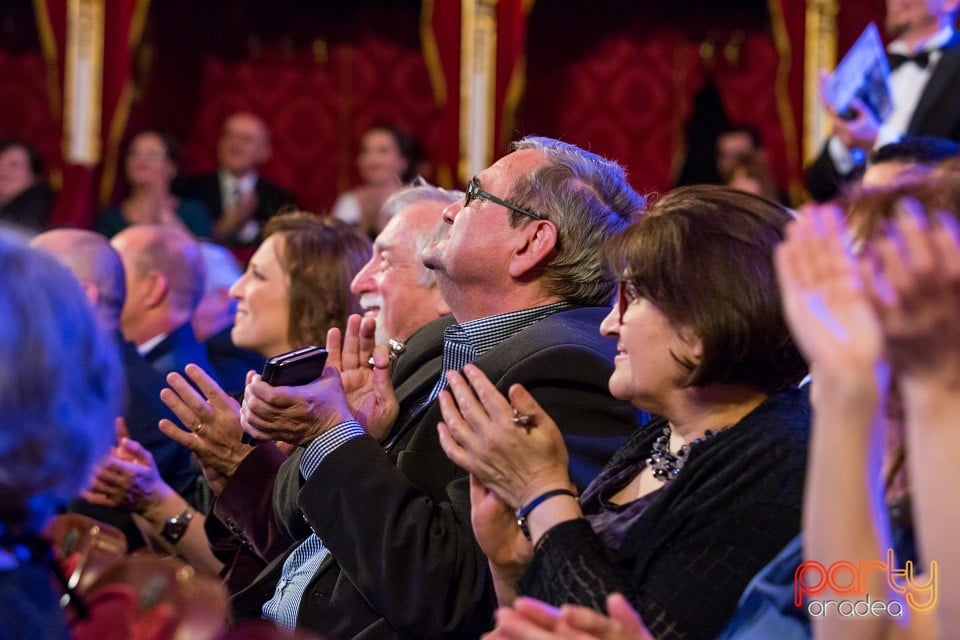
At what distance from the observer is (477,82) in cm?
721

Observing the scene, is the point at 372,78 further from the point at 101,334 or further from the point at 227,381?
the point at 101,334

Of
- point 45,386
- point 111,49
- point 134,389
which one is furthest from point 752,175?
point 45,386

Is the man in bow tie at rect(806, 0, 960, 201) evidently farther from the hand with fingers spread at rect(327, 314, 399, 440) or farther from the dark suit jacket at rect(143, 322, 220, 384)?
the dark suit jacket at rect(143, 322, 220, 384)

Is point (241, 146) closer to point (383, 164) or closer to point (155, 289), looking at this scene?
point (383, 164)

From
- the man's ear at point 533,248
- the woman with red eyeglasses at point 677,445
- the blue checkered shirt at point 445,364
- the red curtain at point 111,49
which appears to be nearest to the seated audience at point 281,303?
the blue checkered shirt at point 445,364

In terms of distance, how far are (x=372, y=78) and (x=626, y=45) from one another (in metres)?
1.55

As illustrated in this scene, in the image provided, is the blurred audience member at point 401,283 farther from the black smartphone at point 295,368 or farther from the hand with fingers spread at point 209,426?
the black smartphone at point 295,368

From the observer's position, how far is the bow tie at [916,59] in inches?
167

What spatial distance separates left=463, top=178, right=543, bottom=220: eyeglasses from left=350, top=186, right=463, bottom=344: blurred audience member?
51 centimetres

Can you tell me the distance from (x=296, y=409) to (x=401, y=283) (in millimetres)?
1002

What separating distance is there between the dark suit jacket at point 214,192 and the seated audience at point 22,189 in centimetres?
70

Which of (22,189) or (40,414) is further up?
(40,414)

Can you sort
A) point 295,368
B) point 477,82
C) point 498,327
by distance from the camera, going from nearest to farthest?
point 295,368, point 498,327, point 477,82

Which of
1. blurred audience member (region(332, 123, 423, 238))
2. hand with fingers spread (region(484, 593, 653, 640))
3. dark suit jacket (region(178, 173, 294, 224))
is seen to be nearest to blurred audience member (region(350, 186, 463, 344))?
hand with fingers spread (region(484, 593, 653, 640))
